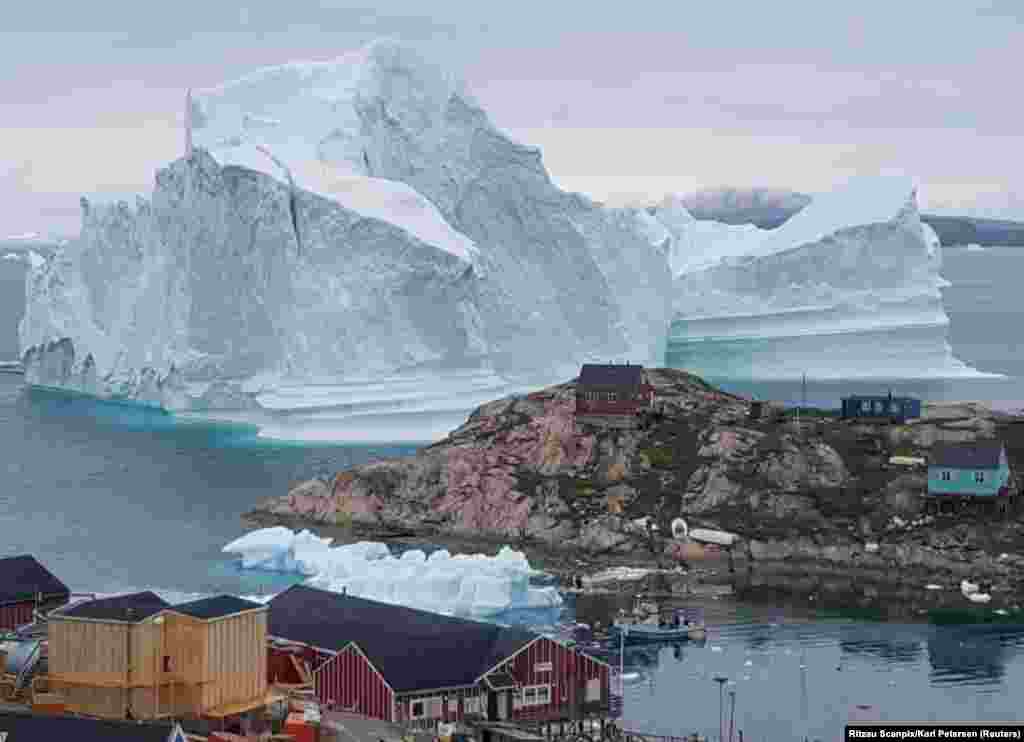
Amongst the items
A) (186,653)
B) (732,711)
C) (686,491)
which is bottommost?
(732,711)

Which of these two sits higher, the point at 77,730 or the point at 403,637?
the point at 403,637

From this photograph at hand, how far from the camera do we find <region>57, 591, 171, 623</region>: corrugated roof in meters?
20.8

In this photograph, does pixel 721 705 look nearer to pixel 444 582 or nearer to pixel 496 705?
pixel 496 705

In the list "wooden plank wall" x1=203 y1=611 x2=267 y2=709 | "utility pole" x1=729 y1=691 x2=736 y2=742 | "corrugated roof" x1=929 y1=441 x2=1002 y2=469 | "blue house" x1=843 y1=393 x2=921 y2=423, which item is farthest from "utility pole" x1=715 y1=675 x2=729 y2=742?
"blue house" x1=843 y1=393 x2=921 y2=423

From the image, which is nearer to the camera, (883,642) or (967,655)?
(967,655)

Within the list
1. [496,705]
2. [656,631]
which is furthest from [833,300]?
[496,705]

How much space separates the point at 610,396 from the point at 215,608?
2238 cm

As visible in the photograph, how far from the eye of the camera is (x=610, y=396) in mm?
43062

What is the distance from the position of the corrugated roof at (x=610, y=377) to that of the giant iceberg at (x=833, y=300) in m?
28.8

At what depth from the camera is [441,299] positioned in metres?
55.7

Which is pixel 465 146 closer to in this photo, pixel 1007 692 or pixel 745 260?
pixel 745 260

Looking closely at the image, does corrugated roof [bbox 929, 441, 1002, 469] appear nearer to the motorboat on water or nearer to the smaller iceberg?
the motorboat on water

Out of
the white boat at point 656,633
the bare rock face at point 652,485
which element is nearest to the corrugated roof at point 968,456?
the bare rock face at point 652,485

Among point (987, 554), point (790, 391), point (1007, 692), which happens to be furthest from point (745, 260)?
point (1007, 692)
